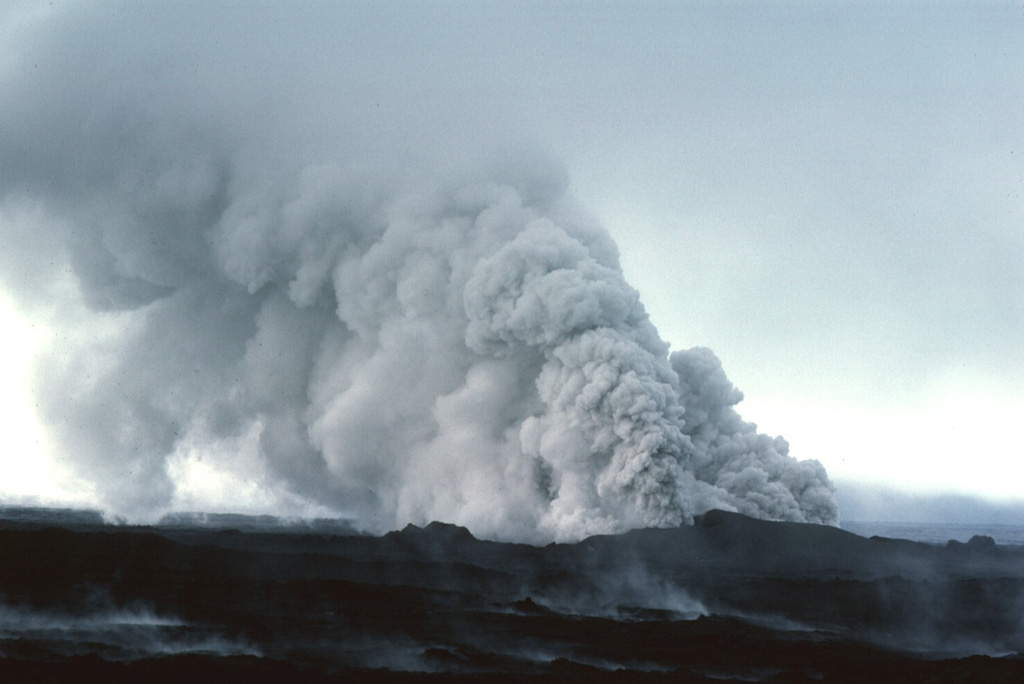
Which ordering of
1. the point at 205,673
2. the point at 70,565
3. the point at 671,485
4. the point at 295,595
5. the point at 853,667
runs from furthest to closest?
1. the point at 671,485
2. the point at 70,565
3. the point at 295,595
4. the point at 853,667
5. the point at 205,673

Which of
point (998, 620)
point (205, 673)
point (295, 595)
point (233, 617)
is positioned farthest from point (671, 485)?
point (205, 673)

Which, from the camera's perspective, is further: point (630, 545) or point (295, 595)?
Result: point (630, 545)

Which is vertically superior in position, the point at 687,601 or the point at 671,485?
the point at 671,485

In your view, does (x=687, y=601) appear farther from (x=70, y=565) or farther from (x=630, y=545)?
(x=70, y=565)

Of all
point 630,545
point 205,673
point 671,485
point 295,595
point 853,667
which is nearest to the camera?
point 205,673

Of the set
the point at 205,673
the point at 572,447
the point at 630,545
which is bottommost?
the point at 205,673

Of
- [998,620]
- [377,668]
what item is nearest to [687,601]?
[998,620]
